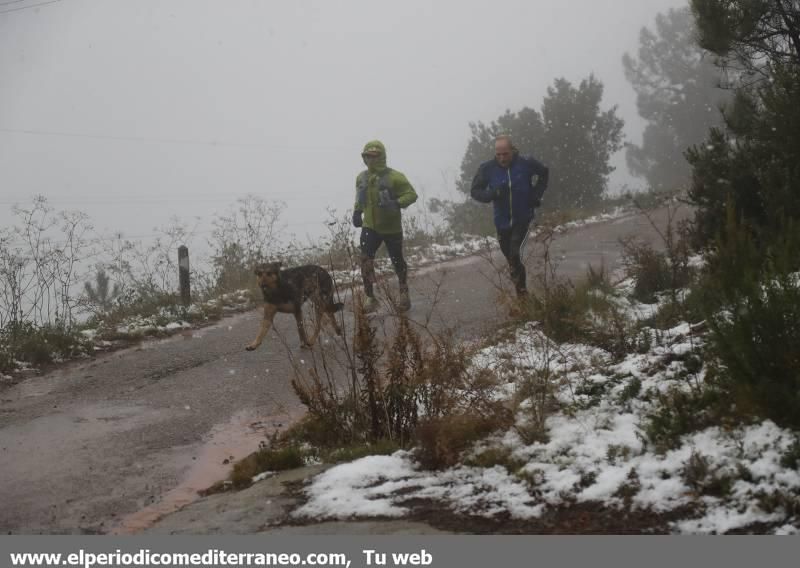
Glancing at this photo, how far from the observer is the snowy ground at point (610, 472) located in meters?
3.56

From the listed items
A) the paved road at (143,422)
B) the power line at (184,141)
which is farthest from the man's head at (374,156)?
the power line at (184,141)

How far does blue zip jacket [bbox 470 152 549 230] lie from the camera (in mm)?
9250

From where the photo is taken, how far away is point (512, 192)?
9266 millimetres

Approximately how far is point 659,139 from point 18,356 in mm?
45836

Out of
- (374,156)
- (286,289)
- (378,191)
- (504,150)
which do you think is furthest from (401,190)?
(286,289)

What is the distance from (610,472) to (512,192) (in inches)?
221

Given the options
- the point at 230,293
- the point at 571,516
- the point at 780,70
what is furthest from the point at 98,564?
the point at 230,293

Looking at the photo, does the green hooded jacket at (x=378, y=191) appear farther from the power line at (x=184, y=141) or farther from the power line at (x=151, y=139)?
the power line at (x=151, y=139)

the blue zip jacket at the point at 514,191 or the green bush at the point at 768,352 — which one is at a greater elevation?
the blue zip jacket at the point at 514,191

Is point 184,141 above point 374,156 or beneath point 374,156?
above

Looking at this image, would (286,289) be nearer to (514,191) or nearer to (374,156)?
(374,156)

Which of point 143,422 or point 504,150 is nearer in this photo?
point 143,422

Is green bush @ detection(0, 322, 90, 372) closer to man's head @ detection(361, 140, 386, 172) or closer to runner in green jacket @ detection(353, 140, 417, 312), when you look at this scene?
→ runner in green jacket @ detection(353, 140, 417, 312)

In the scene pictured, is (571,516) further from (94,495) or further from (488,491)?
(94,495)
